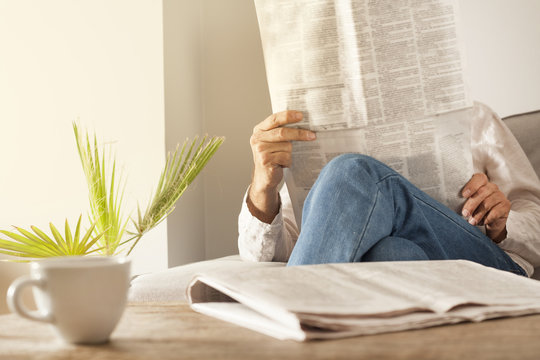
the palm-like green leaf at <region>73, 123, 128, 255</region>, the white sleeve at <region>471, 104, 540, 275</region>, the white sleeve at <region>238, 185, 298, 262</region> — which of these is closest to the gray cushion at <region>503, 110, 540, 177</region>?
the white sleeve at <region>471, 104, 540, 275</region>

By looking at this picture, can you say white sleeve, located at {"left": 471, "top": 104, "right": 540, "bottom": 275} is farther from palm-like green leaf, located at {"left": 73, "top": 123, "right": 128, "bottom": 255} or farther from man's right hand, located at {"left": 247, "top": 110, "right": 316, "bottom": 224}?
palm-like green leaf, located at {"left": 73, "top": 123, "right": 128, "bottom": 255}

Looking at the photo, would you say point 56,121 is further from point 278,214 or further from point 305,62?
point 305,62

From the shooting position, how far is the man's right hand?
1.20 m

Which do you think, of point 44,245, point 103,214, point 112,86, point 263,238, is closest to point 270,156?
point 263,238

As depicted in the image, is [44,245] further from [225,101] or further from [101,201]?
[225,101]

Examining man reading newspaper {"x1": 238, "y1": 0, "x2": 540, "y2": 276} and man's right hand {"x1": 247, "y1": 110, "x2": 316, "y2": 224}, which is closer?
man reading newspaper {"x1": 238, "y1": 0, "x2": 540, "y2": 276}

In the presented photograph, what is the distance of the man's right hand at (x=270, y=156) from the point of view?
120 centimetres

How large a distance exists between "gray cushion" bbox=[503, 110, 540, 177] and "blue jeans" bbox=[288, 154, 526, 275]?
0.62 m

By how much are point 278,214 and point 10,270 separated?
1117 mm

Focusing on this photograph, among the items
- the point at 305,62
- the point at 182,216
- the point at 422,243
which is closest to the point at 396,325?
the point at 422,243

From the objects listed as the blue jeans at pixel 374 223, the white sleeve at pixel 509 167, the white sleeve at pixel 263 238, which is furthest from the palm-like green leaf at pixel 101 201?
the white sleeve at pixel 509 167

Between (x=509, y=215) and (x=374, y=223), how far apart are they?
0.61 metres

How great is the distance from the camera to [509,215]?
4.34 feet

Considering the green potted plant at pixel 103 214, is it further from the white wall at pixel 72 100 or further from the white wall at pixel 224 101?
the white wall at pixel 224 101
